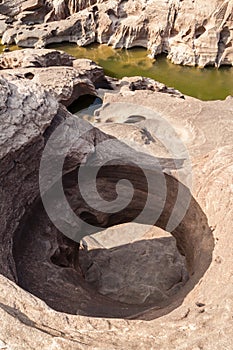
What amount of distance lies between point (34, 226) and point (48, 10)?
17.1 m

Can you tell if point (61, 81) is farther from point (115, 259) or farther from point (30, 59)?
point (115, 259)

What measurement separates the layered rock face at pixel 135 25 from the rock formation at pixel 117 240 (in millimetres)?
7553

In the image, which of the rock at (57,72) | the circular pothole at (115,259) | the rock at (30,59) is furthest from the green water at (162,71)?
the circular pothole at (115,259)

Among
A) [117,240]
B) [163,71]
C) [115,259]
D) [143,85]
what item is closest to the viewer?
[115,259]

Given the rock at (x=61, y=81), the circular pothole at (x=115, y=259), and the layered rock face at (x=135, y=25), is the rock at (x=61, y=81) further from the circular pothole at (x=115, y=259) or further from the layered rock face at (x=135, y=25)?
the layered rock face at (x=135, y=25)

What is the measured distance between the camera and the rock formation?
125 inches

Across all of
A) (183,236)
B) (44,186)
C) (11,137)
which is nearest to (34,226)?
(44,186)

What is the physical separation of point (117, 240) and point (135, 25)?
11897 mm

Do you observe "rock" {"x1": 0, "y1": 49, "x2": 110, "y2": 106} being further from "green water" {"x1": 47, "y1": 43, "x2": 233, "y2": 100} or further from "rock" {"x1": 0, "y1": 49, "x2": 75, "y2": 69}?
"green water" {"x1": 47, "y1": 43, "x2": 233, "y2": 100}

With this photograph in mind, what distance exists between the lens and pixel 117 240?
8141 millimetres

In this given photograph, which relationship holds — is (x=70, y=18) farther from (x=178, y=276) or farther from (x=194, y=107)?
(x=178, y=276)

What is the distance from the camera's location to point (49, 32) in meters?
18.2

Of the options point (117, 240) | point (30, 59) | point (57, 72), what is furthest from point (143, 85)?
point (117, 240)

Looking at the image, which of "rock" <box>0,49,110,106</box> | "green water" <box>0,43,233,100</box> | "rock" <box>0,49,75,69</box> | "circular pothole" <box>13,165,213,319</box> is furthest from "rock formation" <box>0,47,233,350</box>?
"green water" <box>0,43,233,100</box>
